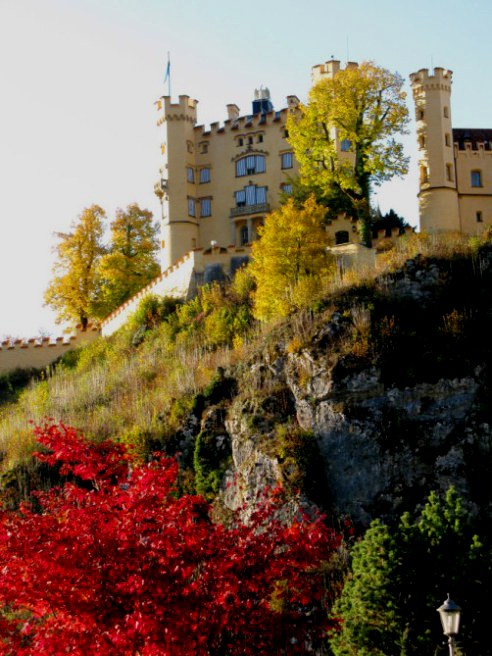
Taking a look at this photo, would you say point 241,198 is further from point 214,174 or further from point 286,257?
point 286,257

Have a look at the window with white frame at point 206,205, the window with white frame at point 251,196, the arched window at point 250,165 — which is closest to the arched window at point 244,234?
the window with white frame at point 251,196

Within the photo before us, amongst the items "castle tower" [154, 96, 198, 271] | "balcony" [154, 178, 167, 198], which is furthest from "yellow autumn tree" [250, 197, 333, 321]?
"balcony" [154, 178, 167, 198]

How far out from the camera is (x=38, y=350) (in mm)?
57938

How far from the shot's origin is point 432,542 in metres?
23.3

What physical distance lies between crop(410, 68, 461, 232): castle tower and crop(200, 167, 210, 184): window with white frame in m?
13.0

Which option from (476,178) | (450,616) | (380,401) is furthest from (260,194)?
(450,616)

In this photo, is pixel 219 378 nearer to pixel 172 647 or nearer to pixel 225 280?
pixel 225 280

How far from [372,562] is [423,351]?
12718mm

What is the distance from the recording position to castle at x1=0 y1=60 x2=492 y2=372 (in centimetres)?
5072

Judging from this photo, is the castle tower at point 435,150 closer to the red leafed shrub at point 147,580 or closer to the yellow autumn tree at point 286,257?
the yellow autumn tree at point 286,257

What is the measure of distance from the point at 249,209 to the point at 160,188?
4985 millimetres

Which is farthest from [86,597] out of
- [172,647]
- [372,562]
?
[372,562]

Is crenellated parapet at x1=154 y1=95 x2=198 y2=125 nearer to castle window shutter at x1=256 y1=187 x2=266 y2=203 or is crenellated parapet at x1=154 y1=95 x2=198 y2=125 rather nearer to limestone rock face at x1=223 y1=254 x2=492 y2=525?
castle window shutter at x1=256 y1=187 x2=266 y2=203

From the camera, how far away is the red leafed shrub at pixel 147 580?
66.0 ft
